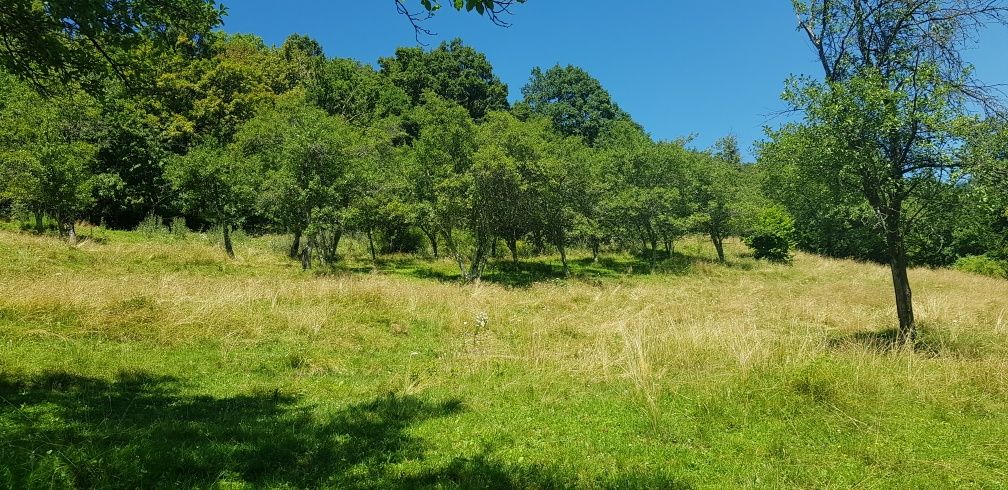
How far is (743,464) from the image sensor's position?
5.73m

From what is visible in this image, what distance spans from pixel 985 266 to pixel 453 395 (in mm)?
49659

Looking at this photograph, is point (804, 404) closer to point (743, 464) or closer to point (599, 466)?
point (743, 464)

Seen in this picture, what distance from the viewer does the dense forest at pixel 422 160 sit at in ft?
34.8

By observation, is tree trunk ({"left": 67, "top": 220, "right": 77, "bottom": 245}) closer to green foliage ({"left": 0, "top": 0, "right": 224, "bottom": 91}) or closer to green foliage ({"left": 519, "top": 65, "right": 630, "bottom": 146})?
green foliage ({"left": 0, "top": 0, "right": 224, "bottom": 91})

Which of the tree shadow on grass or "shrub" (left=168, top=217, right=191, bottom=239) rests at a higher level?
"shrub" (left=168, top=217, right=191, bottom=239)

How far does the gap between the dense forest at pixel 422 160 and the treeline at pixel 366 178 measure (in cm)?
14

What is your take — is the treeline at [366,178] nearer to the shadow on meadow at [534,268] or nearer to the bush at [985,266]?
the shadow on meadow at [534,268]

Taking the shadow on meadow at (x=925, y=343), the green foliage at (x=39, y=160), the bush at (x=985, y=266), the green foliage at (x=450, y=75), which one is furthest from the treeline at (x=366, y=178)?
the green foliage at (x=450, y=75)

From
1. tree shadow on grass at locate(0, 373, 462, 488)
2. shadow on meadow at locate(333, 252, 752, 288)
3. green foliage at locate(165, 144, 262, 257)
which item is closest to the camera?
tree shadow on grass at locate(0, 373, 462, 488)

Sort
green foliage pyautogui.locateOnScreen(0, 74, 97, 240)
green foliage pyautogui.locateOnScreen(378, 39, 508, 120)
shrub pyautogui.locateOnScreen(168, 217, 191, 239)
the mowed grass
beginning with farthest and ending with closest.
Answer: green foliage pyautogui.locateOnScreen(378, 39, 508, 120)
shrub pyautogui.locateOnScreen(168, 217, 191, 239)
green foliage pyautogui.locateOnScreen(0, 74, 97, 240)
the mowed grass

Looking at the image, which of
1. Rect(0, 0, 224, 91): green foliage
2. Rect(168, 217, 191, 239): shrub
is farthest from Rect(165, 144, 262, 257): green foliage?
Rect(0, 0, 224, 91): green foliage

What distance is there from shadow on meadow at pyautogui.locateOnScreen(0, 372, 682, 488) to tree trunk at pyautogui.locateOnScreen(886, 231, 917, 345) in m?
10.5

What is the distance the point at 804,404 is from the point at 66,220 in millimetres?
34681

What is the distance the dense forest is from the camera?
10.6 metres
